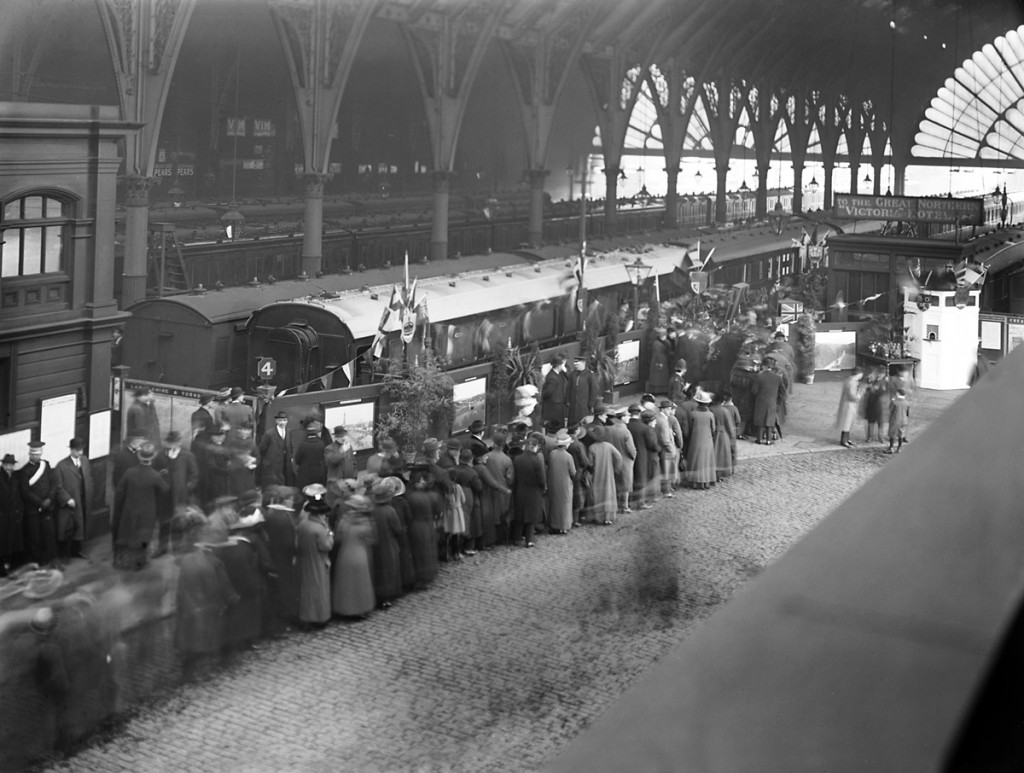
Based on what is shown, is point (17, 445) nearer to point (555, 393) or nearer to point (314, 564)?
point (314, 564)

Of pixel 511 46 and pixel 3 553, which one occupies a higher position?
pixel 511 46

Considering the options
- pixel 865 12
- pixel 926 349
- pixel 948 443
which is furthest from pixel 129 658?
pixel 865 12

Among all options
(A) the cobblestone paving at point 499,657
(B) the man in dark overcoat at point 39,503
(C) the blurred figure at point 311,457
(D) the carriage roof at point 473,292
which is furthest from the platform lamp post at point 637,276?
(B) the man in dark overcoat at point 39,503

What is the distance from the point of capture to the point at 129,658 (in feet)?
6.73

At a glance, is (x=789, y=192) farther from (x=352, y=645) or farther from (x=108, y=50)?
(x=352, y=645)

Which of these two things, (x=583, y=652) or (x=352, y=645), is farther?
(x=352, y=645)

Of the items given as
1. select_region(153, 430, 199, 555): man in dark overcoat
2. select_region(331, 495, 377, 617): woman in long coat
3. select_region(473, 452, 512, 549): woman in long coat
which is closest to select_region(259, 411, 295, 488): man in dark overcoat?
select_region(331, 495, 377, 617): woman in long coat

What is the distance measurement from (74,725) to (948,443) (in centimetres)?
134

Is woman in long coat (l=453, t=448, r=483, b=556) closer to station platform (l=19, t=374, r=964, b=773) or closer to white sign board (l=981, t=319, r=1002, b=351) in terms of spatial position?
station platform (l=19, t=374, r=964, b=773)

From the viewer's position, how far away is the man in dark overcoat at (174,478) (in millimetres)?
2330

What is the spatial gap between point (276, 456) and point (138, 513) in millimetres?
1438

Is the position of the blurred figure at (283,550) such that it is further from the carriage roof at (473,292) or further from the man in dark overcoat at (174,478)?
the carriage roof at (473,292)

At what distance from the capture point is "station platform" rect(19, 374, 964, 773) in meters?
1.37

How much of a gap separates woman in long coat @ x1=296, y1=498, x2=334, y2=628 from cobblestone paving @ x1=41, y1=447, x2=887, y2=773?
10 cm
